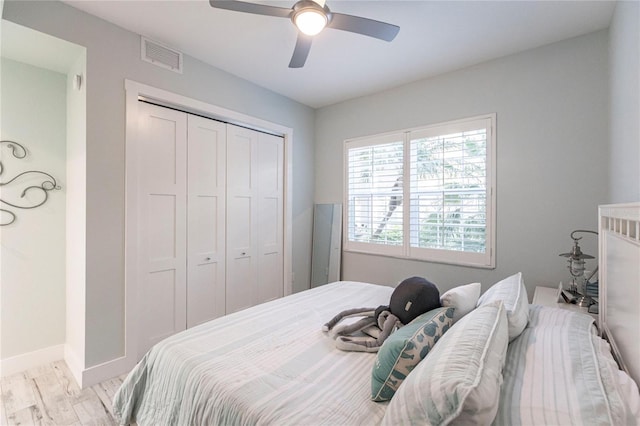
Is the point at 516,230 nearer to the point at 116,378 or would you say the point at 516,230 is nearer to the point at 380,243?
the point at 380,243

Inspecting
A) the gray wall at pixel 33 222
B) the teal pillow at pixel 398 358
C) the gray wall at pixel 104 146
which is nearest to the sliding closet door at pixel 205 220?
the gray wall at pixel 104 146

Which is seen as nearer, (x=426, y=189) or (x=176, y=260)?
(x=176, y=260)

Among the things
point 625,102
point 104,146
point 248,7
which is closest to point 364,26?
point 248,7

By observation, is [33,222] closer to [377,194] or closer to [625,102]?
[377,194]

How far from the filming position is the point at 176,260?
8.89 ft

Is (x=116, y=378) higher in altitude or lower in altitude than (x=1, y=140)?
lower

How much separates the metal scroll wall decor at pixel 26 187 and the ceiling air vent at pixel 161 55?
4.15 ft

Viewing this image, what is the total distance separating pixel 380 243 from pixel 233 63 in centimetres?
251

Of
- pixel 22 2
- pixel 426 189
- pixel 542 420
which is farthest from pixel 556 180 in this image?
pixel 22 2

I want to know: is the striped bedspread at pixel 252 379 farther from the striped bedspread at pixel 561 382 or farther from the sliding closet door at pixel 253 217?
the sliding closet door at pixel 253 217

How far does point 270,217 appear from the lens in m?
3.59

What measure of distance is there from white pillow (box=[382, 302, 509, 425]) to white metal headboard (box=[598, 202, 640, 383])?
402mm

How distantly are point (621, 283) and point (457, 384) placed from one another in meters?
0.90

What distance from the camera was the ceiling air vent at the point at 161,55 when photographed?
8.04 feet
